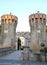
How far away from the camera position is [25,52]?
16.2 meters

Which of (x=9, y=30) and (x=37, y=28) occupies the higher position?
(x=37, y=28)

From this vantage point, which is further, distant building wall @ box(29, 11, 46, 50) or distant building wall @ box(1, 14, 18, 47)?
distant building wall @ box(1, 14, 18, 47)

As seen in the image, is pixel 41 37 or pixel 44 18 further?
pixel 44 18

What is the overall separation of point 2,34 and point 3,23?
14.2ft

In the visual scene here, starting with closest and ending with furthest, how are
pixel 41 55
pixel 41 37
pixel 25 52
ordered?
pixel 41 55, pixel 25 52, pixel 41 37

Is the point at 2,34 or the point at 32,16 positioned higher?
the point at 32,16

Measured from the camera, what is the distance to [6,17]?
209 feet

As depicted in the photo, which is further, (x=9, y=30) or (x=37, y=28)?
(x=9, y=30)

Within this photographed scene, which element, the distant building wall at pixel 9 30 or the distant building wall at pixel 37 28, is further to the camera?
the distant building wall at pixel 9 30

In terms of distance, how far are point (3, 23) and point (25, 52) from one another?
45.9 metres

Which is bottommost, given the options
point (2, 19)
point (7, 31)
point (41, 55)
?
point (41, 55)

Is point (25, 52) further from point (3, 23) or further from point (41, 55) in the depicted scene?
point (3, 23)

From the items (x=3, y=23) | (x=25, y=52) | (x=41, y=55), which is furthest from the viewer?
(x=3, y=23)

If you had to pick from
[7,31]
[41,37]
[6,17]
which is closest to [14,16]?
[6,17]
